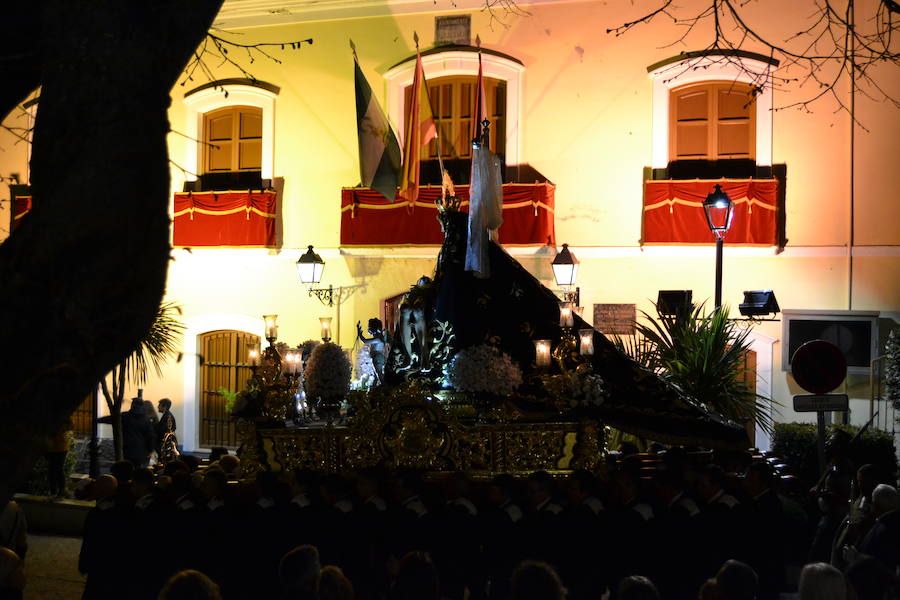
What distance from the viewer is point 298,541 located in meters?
7.39

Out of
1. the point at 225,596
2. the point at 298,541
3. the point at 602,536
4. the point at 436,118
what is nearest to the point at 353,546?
the point at 298,541

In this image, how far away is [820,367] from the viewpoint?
8.62m

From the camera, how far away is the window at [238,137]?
658 inches

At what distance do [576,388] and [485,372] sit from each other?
0.81m

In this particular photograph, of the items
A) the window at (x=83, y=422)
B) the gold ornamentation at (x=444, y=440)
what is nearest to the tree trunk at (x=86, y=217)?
the gold ornamentation at (x=444, y=440)

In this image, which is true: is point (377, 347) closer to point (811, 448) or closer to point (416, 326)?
point (416, 326)

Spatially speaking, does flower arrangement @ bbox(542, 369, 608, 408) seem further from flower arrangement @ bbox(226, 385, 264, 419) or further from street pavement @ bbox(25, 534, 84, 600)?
street pavement @ bbox(25, 534, 84, 600)

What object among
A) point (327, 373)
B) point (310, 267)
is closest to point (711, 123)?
point (310, 267)

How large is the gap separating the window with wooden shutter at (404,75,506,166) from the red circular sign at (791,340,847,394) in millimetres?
7875

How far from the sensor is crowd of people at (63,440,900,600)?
7.02 metres

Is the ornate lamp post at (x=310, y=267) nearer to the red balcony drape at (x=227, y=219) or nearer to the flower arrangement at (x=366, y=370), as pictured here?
the red balcony drape at (x=227, y=219)

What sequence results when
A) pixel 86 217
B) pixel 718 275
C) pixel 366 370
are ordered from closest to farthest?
1. pixel 86 217
2. pixel 366 370
3. pixel 718 275

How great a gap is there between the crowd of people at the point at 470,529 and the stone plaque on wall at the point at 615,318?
662 cm

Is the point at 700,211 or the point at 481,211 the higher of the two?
the point at 700,211
